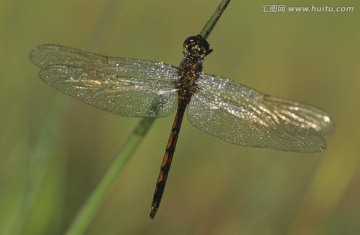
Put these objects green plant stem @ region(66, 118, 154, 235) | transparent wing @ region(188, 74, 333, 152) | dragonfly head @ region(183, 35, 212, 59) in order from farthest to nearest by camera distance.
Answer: dragonfly head @ region(183, 35, 212, 59) → transparent wing @ region(188, 74, 333, 152) → green plant stem @ region(66, 118, 154, 235)

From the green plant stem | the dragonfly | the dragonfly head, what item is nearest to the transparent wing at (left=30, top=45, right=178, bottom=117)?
the dragonfly

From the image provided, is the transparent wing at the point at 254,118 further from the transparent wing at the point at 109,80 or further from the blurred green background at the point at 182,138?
the blurred green background at the point at 182,138

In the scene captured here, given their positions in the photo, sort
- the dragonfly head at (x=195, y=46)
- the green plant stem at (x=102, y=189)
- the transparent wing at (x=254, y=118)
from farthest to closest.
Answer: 1. the dragonfly head at (x=195, y=46)
2. the transparent wing at (x=254, y=118)
3. the green plant stem at (x=102, y=189)

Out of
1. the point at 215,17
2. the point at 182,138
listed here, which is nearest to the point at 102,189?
the point at 215,17

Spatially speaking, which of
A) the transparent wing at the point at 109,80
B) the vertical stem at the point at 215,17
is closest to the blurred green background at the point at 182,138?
the transparent wing at the point at 109,80

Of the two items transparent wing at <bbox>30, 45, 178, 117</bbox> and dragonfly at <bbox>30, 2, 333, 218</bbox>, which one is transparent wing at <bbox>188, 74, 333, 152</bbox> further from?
transparent wing at <bbox>30, 45, 178, 117</bbox>

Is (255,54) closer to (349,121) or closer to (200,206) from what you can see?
(349,121)

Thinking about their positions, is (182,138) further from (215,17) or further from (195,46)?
(215,17)
